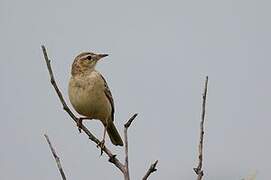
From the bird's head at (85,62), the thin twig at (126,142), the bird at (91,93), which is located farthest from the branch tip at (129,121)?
the bird's head at (85,62)

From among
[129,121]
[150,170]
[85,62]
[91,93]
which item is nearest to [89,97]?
[91,93]

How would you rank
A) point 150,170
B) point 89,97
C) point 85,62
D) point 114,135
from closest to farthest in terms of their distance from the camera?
point 150,170 < point 89,97 < point 85,62 < point 114,135

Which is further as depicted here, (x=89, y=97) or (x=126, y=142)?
(x=89, y=97)

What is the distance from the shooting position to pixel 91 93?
257 inches

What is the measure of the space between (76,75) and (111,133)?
0.97 meters

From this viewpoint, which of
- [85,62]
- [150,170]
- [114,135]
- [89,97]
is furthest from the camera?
[114,135]

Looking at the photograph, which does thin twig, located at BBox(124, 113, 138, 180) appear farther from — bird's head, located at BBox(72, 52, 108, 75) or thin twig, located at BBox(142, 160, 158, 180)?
bird's head, located at BBox(72, 52, 108, 75)

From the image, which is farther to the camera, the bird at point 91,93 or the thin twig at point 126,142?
the bird at point 91,93

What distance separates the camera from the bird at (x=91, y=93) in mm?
6422

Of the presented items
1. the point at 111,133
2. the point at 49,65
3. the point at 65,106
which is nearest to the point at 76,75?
the point at 111,133

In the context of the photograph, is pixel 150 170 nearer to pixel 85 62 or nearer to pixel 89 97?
pixel 89 97

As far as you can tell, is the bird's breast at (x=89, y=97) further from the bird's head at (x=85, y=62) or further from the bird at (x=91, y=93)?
the bird's head at (x=85, y=62)

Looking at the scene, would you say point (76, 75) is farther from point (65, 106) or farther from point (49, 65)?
point (49, 65)

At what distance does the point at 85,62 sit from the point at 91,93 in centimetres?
75
